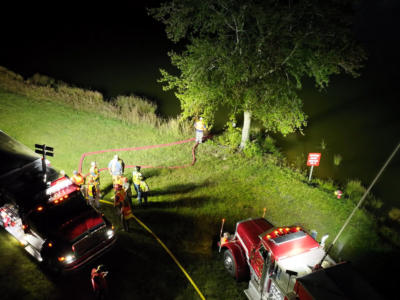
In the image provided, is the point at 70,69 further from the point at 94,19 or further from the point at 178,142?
the point at 94,19

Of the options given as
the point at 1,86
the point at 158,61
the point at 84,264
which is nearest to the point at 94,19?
the point at 158,61

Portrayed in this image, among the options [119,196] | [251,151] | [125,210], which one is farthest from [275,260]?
[251,151]

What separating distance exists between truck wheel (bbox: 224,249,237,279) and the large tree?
21.6 feet

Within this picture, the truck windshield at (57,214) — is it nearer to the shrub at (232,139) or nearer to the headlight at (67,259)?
the headlight at (67,259)

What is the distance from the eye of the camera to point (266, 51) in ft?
38.5

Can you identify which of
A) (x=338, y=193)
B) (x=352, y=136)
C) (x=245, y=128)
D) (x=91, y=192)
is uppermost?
(x=245, y=128)

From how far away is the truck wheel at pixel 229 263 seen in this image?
7.78 m

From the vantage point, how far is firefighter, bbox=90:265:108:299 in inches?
262

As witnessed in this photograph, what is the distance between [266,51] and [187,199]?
7.00m

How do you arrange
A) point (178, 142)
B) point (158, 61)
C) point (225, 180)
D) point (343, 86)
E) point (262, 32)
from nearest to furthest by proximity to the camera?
point (262, 32) < point (225, 180) < point (178, 142) < point (343, 86) < point (158, 61)

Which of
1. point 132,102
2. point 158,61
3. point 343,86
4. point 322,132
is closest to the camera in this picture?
point 322,132

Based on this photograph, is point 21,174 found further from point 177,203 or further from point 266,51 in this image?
point 266,51

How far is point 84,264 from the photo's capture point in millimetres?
7633

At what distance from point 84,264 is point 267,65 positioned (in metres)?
9.95
